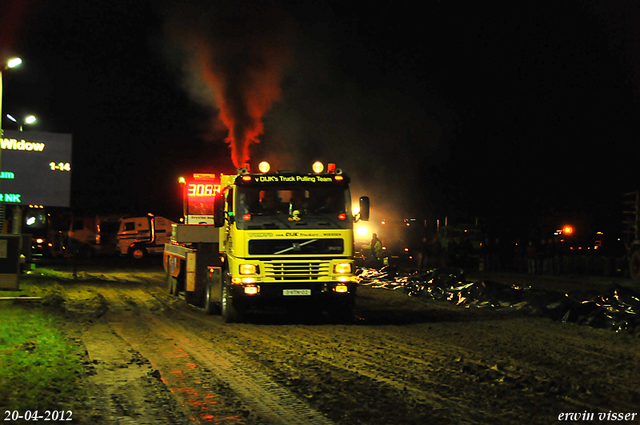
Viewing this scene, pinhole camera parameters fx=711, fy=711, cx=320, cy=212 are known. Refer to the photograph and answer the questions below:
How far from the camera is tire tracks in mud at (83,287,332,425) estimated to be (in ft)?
22.1

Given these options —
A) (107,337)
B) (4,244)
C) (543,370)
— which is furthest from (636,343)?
(4,244)

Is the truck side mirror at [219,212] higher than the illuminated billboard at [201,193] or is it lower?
lower

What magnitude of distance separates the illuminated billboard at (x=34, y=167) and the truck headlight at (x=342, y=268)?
38.6 ft

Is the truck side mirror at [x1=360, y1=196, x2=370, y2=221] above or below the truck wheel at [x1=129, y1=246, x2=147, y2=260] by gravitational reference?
above

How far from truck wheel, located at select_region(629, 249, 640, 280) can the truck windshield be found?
15.9m

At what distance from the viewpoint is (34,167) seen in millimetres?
21734

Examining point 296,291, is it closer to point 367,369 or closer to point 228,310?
point 228,310

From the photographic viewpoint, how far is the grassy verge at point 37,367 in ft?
23.1

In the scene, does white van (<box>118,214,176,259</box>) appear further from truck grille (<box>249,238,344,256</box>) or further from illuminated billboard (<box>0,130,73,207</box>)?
truck grille (<box>249,238,344,256</box>)

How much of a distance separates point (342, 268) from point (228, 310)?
2428mm

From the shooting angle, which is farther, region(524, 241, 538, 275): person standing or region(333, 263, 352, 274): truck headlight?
region(524, 241, 538, 275): person standing

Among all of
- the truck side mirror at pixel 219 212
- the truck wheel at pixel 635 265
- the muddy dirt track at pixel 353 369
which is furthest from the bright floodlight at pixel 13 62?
the truck wheel at pixel 635 265

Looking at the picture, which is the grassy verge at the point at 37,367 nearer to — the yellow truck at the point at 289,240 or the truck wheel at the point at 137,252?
the yellow truck at the point at 289,240

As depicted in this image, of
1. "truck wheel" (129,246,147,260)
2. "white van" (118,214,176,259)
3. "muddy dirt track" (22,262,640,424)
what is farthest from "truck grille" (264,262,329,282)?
"truck wheel" (129,246,147,260)
